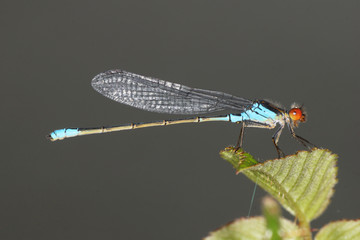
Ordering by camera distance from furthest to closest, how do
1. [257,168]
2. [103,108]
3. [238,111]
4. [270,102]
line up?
[103,108] < [238,111] < [270,102] < [257,168]

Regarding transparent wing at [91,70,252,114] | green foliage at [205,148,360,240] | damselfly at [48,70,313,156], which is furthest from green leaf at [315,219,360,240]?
transparent wing at [91,70,252,114]

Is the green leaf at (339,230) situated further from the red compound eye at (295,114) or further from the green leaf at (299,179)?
the red compound eye at (295,114)

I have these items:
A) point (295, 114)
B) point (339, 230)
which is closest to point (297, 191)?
point (339, 230)

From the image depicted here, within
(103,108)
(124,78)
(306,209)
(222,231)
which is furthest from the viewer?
(103,108)

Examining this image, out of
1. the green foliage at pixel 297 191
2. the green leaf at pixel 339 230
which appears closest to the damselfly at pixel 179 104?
the green foliage at pixel 297 191

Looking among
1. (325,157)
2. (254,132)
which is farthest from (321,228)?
(254,132)

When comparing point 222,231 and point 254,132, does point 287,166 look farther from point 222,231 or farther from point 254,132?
point 254,132
